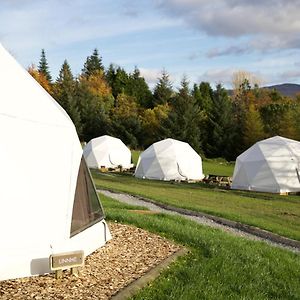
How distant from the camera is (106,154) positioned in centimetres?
4328

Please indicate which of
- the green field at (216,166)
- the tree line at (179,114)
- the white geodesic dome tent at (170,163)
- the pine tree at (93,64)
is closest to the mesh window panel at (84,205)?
the white geodesic dome tent at (170,163)

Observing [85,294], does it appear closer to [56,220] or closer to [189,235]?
[56,220]

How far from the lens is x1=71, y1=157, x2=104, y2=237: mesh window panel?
768 cm

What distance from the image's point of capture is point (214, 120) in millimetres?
54750

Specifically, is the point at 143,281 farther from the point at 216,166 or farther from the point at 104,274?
the point at 216,166

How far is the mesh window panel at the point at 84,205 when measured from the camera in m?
7.68

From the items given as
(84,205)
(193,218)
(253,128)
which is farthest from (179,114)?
(84,205)

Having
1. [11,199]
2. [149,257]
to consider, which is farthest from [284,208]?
[11,199]

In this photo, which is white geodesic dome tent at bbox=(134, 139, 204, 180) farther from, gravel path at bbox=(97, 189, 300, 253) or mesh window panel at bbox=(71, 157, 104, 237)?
mesh window panel at bbox=(71, 157, 104, 237)

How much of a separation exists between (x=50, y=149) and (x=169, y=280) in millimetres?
2598

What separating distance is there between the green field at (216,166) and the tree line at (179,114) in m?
2.06

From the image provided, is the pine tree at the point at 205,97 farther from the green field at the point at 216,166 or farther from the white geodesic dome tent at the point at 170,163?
the white geodesic dome tent at the point at 170,163

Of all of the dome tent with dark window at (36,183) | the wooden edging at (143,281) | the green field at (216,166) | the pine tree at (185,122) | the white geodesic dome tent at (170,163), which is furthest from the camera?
the pine tree at (185,122)

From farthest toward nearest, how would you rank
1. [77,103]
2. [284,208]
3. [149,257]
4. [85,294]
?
[77,103] < [284,208] < [149,257] < [85,294]
